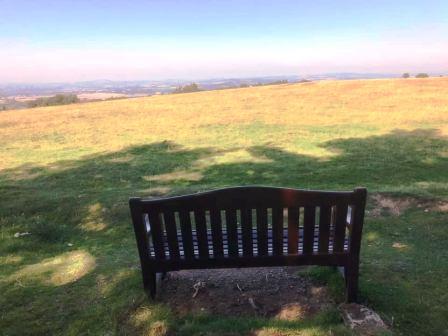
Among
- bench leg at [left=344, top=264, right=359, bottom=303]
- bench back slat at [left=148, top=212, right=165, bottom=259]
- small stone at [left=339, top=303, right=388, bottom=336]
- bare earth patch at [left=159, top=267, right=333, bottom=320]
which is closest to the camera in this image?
small stone at [left=339, top=303, right=388, bottom=336]

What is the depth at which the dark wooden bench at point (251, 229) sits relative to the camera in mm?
3865

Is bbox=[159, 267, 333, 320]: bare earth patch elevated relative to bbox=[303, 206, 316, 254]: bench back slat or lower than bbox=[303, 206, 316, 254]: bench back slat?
lower

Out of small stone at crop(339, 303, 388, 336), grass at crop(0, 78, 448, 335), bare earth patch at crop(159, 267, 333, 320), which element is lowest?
grass at crop(0, 78, 448, 335)

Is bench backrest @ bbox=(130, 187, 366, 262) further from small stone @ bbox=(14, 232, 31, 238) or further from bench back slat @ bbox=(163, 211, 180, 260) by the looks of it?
small stone @ bbox=(14, 232, 31, 238)

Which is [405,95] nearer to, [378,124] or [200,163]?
[378,124]

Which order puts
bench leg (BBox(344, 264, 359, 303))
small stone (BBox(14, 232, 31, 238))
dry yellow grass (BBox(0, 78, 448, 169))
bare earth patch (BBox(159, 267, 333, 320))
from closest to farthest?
bench leg (BBox(344, 264, 359, 303)) → bare earth patch (BBox(159, 267, 333, 320)) → small stone (BBox(14, 232, 31, 238)) → dry yellow grass (BBox(0, 78, 448, 169))

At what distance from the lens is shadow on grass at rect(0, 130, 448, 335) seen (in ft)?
14.8

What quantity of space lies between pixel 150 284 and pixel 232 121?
17.4 metres

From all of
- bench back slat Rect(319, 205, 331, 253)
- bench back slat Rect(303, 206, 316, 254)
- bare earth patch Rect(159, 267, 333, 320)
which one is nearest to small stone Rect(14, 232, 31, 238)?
bare earth patch Rect(159, 267, 333, 320)

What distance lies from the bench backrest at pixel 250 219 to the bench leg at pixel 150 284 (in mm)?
226

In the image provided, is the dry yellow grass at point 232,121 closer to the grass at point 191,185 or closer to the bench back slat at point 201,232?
the grass at point 191,185

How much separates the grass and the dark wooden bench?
50cm

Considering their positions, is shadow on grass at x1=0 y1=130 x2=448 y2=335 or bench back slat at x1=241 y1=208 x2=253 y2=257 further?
shadow on grass at x1=0 y1=130 x2=448 y2=335

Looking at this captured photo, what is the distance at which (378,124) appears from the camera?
18359mm
